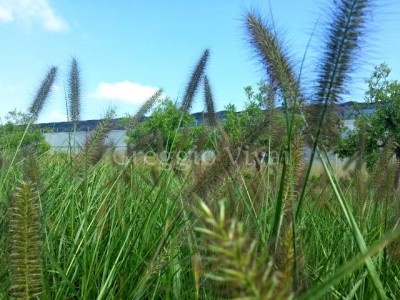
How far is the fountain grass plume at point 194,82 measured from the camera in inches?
104

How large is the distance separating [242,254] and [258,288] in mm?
26

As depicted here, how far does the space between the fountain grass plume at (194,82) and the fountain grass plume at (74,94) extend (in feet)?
1.92

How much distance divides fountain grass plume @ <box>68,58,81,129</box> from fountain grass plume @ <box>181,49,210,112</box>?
1.92 feet

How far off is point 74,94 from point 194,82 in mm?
690

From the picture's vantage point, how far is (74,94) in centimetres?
295

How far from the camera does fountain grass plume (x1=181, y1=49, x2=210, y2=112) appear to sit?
2.64 metres

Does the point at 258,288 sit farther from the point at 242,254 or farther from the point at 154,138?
the point at 154,138

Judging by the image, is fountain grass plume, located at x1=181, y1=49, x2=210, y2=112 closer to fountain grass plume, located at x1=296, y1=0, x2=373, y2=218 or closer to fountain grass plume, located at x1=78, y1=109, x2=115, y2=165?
fountain grass plume, located at x1=78, y1=109, x2=115, y2=165

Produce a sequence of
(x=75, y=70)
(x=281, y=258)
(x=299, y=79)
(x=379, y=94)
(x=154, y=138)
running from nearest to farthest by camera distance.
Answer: (x=281, y=258)
(x=299, y=79)
(x=75, y=70)
(x=154, y=138)
(x=379, y=94)

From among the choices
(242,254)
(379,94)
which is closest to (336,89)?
(242,254)

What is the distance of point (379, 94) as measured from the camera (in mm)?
19141

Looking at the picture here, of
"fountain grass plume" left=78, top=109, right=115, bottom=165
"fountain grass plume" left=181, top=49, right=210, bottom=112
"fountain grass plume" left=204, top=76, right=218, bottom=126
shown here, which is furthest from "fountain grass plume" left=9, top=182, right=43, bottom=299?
"fountain grass plume" left=204, top=76, right=218, bottom=126

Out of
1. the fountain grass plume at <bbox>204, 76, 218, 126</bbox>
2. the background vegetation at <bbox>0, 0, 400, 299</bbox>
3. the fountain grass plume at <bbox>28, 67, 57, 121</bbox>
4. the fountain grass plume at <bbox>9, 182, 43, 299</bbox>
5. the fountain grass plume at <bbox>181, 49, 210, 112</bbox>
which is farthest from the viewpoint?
the fountain grass plume at <bbox>28, 67, 57, 121</bbox>

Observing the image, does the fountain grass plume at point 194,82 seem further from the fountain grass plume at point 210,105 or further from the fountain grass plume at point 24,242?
the fountain grass plume at point 24,242
